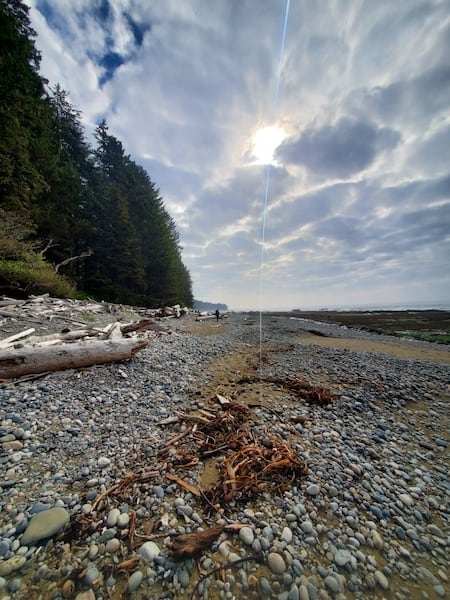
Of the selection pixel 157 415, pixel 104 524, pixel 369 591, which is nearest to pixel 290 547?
pixel 369 591

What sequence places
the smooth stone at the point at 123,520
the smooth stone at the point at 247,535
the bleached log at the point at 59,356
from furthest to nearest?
1. the bleached log at the point at 59,356
2. the smooth stone at the point at 123,520
3. the smooth stone at the point at 247,535

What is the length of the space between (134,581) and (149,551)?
0.62ft

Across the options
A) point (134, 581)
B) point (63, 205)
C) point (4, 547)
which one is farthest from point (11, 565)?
point (63, 205)

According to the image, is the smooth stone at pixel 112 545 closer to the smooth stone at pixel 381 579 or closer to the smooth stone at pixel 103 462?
the smooth stone at pixel 103 462

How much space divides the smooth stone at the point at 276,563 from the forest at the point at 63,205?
14.7m

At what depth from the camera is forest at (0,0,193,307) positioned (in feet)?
39.9

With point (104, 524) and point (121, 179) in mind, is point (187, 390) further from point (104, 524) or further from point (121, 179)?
point (121, 179)

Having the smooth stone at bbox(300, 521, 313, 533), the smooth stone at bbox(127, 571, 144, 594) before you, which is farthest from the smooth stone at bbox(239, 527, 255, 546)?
the smooth stone at bbox(127, 571, 144, 594)

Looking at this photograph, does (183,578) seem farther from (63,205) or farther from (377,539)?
(63,205)

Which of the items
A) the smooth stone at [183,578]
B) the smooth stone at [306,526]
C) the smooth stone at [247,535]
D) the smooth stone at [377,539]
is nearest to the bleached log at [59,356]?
the smooth stone at [183,578]

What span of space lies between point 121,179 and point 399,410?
109ft

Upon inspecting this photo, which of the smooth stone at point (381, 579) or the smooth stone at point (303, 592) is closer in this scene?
the smooth stone at point (303, 592)

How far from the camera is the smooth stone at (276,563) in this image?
1.66 meters

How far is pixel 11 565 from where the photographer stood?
1.58 meters
